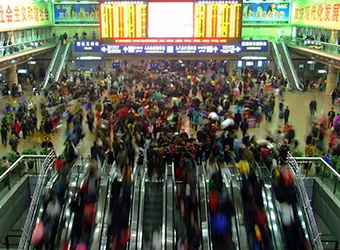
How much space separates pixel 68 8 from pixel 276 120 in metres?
21.8

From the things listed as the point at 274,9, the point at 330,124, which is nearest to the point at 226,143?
the point at 330,124

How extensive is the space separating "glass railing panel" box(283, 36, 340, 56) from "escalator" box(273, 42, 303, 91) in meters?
0.76

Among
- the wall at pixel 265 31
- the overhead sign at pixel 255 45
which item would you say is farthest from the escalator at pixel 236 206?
the wall at pixel 265 31

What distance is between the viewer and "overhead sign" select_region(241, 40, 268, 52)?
94.1 feet

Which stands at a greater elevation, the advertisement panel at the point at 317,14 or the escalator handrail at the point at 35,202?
the advertisement panel at the point at 317,14

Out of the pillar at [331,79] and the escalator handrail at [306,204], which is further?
the pillar at [331,79]

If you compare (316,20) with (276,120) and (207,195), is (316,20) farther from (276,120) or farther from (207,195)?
(207,195)

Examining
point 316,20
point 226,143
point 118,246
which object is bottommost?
point 118,246

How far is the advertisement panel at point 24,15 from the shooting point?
25297 millimetres

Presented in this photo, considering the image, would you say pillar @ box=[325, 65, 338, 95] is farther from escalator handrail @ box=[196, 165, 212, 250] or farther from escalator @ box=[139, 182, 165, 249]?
escalator @ box=[139, 182, 165, 249]

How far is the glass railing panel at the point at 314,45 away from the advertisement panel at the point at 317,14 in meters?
1.19

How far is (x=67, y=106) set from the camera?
2008 cm

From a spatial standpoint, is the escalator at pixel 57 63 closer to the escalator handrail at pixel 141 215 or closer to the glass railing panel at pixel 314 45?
the glass railing panel at pixel 314 45

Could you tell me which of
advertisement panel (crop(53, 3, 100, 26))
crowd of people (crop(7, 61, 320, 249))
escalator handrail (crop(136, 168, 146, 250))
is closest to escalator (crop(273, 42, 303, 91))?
crowd of people (crop(7, 61, 320, 249))
